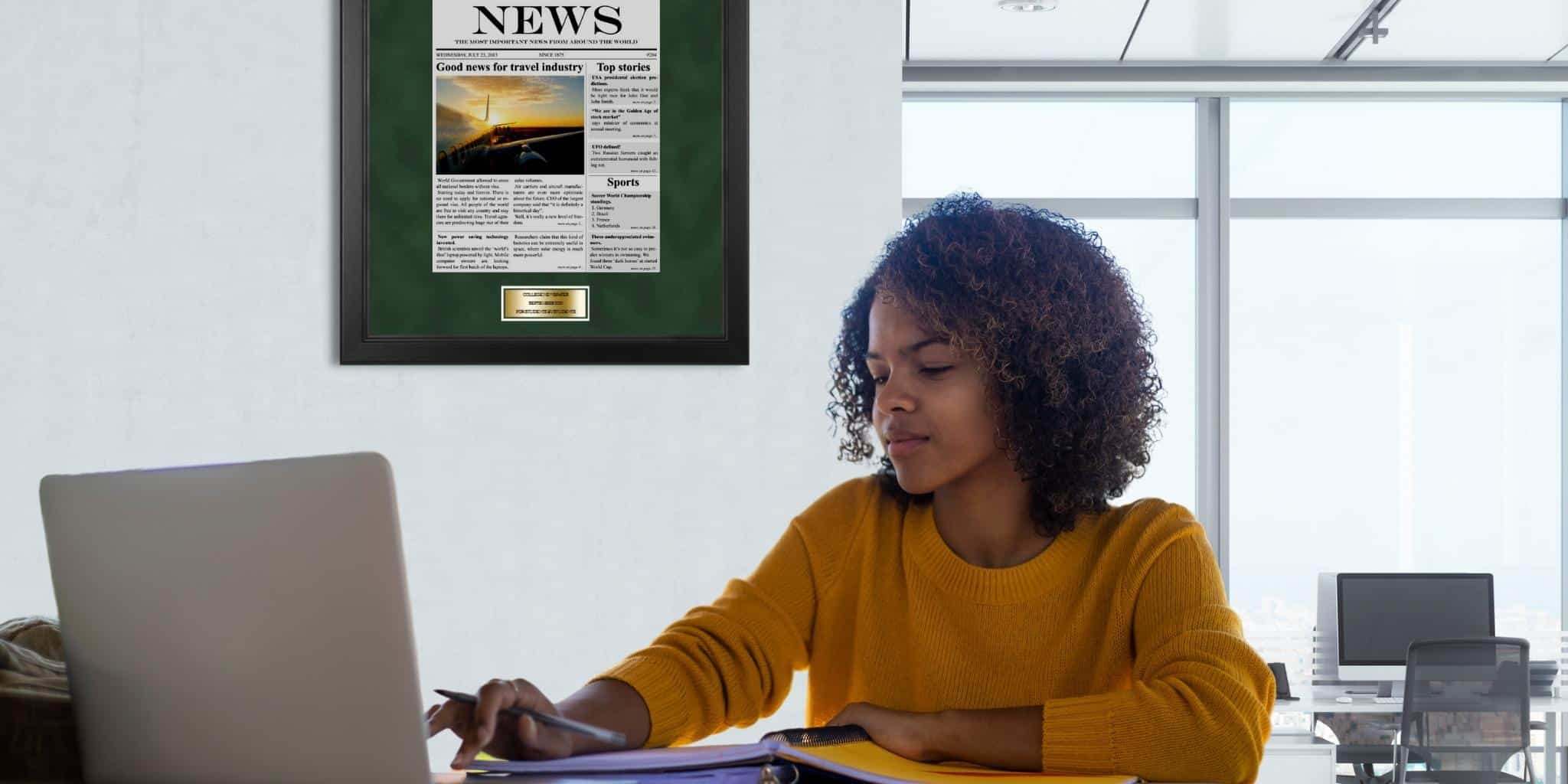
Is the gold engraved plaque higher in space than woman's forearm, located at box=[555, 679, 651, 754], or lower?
higher

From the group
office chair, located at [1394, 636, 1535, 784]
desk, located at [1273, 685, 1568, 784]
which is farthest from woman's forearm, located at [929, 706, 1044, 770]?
office chair, located at [1394, 636, 1535, 784]

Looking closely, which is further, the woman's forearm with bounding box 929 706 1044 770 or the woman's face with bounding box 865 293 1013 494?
the woman's face with bounding box 865 293 1013 494

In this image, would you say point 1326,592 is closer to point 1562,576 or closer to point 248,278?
point 1562,576

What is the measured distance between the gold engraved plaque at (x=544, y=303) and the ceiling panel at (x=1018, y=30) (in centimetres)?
221

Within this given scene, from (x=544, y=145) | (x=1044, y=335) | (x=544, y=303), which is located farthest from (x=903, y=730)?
(x=544, y=145)

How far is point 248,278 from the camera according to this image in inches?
96.5

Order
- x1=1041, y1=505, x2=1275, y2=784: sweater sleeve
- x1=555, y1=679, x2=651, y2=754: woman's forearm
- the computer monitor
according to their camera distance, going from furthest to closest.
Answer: the computer monitor < x1=555, y1=679, x2=651, y2=754: woman's forearm < x1=1041, y1=505, x2=1275, y2=784: sweater sleeve

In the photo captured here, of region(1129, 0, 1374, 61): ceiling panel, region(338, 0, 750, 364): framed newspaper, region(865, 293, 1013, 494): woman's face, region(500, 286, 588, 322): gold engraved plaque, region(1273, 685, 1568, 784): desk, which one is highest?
region(1129, 0, 1374, 61): ceiling panel

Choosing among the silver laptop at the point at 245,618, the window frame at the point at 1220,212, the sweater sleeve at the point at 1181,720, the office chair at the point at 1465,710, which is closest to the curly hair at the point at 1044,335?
the sweater sleeve at the point at 1181,720

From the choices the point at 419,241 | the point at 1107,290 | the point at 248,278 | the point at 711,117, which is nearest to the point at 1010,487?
the point at 1107,290

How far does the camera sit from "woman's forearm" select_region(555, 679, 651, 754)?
1.27 metres

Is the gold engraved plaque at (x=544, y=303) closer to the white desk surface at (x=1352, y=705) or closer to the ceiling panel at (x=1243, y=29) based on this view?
the ceiling panel at (x=1243, y=29)

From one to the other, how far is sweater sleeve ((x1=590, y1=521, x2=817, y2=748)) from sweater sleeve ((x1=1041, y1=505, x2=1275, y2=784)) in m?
0.38

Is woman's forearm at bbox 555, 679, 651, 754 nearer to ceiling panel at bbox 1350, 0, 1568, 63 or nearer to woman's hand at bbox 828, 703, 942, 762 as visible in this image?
woman's hand at bbox 828, 703, 942, 762
